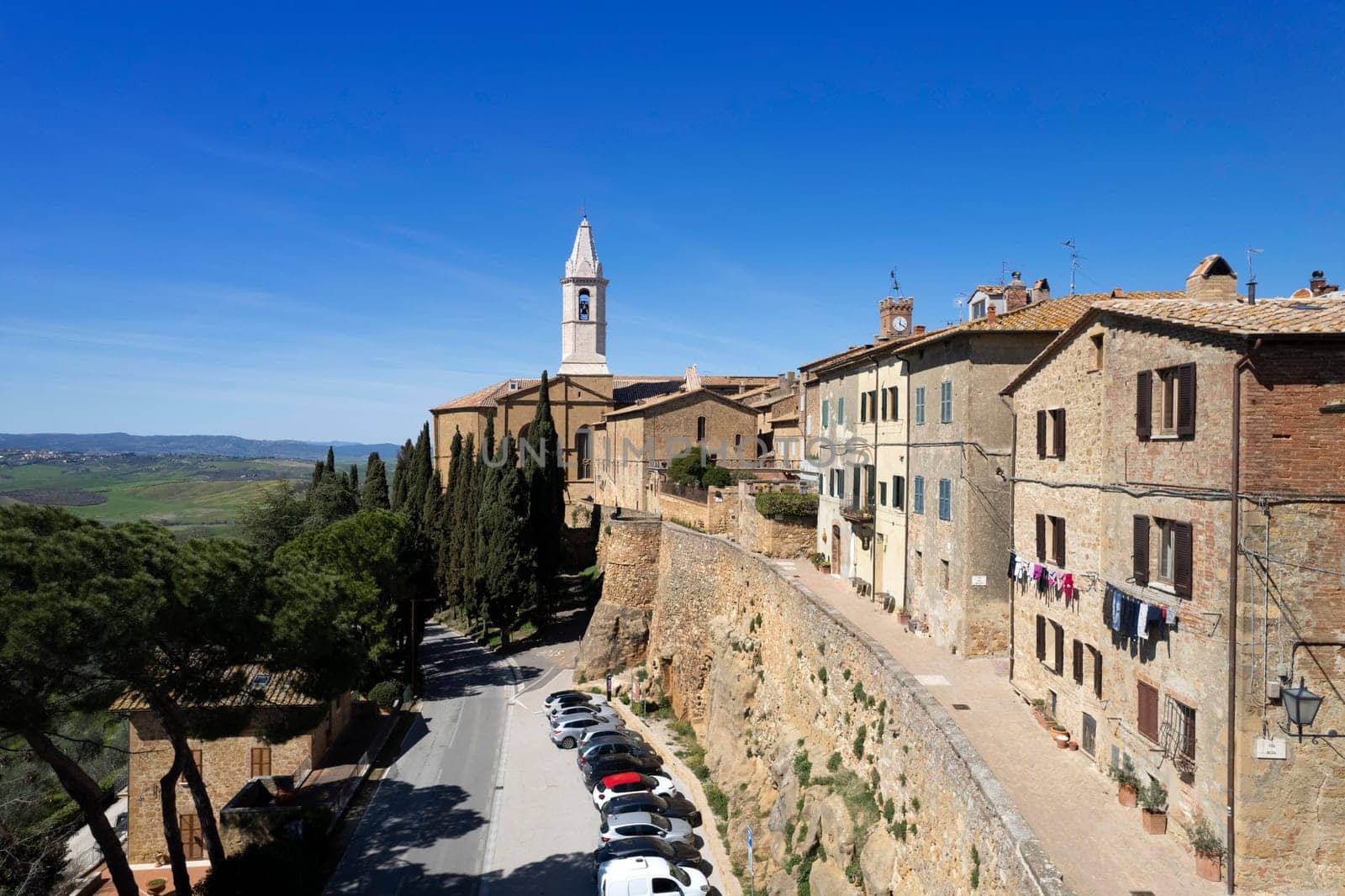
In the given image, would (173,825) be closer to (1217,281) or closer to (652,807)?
(652,807)

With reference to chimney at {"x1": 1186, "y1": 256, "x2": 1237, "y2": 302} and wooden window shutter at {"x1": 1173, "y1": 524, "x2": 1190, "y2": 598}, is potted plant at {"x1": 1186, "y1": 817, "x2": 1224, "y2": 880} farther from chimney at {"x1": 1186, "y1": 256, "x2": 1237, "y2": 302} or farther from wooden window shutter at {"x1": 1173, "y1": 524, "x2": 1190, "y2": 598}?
chimney at {"x1": 1186, "y1": 256, "x2": 1237, "y2": 302}

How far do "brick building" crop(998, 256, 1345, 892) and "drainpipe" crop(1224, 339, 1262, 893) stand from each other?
0.02 m

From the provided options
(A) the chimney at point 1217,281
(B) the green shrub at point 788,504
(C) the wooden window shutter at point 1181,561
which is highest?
(A) the chimney at point 1217,281

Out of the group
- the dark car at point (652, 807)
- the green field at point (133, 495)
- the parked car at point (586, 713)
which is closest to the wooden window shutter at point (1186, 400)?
the dark car at point (652, 807)

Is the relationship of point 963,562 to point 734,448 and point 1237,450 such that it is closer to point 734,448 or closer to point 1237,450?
point 1237,450

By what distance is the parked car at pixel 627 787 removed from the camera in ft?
85.5

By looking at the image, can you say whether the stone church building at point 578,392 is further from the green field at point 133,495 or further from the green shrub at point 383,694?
the green field at point 133,495

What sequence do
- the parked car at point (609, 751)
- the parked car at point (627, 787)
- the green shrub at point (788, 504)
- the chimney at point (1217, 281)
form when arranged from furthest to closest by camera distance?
the green shrub at point (788, 504)
the parked car at point (609, 751)
the parked car at point (627, 787)
the chimney at point (1217, 281)

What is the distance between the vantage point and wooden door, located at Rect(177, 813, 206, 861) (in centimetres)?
2512

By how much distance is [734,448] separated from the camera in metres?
53.8

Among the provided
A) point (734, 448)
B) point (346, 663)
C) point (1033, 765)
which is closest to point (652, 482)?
point (734, 448)

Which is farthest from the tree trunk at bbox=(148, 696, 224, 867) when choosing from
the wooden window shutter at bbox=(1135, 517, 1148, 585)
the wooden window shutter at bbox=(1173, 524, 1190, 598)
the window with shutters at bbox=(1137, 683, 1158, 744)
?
the wooden window shutter at bbox=(1173, 524, 1190, 598)

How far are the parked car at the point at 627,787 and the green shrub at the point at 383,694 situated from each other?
12.1 meters

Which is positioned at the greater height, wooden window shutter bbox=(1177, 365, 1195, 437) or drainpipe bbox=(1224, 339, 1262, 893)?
wooden window shutter bbox=(1177, 365, 1195, 437)
